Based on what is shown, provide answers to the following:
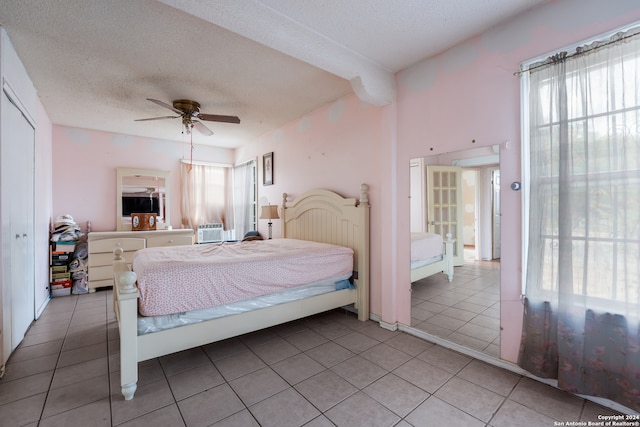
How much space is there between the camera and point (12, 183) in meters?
2.30

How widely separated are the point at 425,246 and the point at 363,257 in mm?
663

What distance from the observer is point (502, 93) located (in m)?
2.05

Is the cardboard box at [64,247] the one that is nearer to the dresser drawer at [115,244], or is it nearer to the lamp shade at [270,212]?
the dresser drawer at [115,244]

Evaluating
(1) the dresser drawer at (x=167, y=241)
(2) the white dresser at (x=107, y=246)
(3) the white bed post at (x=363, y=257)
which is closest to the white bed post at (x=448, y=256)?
(3) the white bed post at (x=363, y=257)

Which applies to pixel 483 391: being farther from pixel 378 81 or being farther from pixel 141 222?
pixel 141 222

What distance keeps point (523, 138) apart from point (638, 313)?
1191mm

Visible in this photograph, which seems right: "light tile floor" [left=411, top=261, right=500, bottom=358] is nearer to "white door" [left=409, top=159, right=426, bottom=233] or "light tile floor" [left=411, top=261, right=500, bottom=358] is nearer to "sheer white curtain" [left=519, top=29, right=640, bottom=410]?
"sheer white curtain" [left=519, top=29, right=640, bottom=410]

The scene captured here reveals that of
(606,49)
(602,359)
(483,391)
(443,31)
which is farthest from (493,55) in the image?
(483,391)

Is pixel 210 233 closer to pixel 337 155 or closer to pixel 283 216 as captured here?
pixel 283 216

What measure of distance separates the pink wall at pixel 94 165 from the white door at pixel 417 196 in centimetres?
468

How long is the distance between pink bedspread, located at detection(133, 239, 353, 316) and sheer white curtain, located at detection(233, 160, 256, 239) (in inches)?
102

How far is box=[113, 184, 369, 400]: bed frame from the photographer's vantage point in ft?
5.80

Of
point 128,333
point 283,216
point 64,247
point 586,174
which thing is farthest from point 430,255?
point 64,247

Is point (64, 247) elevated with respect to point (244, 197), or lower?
lower
